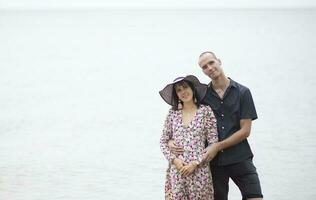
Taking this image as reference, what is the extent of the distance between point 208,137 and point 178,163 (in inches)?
7.9

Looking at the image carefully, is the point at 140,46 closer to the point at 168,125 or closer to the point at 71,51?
the point at 71,51

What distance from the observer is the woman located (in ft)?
10.5

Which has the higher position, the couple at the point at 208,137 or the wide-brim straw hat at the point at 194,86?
the wide-brim straw hat at the point at 194,86

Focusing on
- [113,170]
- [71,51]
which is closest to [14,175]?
[113,170]

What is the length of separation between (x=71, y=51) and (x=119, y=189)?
53.0 ft

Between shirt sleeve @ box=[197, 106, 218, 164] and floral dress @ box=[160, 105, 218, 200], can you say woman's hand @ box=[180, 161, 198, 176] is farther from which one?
shirt sleeve @ box=[197, 106, 218, 164]

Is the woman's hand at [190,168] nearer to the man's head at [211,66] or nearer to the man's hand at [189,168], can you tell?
the man's hand at [189,168]

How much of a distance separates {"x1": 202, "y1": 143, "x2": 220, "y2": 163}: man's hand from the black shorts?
0.52 feet

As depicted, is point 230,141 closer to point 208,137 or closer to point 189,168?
point 208,137

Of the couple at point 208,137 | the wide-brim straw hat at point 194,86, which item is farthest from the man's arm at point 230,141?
the wide-brim straw hat at point 194,86

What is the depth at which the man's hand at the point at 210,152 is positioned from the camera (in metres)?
3.19

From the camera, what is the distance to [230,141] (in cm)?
324

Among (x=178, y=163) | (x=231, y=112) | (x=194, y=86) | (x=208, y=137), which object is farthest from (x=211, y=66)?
(x=178, y=163)

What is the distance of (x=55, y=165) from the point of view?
6.37m
